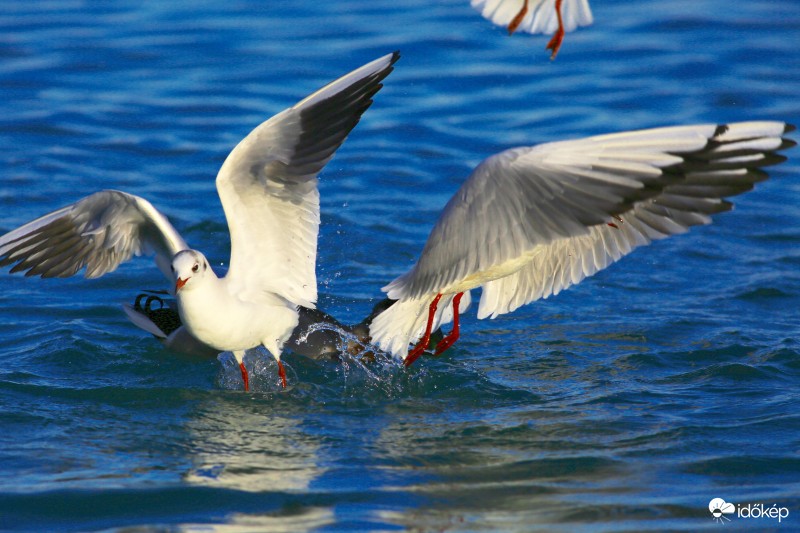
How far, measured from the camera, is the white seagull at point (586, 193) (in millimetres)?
5117

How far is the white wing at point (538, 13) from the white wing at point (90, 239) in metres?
2.24

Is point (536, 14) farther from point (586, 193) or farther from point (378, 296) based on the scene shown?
point (378, 296)

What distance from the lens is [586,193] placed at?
5.22 meters

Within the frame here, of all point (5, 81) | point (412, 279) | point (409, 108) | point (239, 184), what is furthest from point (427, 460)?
point (5, 81)

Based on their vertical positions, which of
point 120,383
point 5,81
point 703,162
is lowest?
→ point 120,383

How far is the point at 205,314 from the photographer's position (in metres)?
6.12

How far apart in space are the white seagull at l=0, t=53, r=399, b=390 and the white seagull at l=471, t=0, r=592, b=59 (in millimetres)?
832

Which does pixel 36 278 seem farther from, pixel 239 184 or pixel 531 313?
pixel 531 313

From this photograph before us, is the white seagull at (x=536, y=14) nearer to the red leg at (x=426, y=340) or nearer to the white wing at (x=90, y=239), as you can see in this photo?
the red leg at (x=426, y=340)

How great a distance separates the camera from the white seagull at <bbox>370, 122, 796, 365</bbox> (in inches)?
201

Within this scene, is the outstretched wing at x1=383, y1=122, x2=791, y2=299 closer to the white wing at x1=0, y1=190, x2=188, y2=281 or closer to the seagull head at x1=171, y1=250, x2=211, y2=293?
the seagull head at x1=171, y1=250, x2=211, y2=293

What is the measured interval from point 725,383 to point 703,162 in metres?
1.91

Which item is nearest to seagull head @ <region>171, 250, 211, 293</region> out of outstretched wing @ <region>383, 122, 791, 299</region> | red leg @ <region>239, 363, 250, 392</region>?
red leg @ <region>239, 363, 250, 392</region>

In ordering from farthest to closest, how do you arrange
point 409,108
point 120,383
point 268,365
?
point 409,108 < point 268,365 < point 120,383
